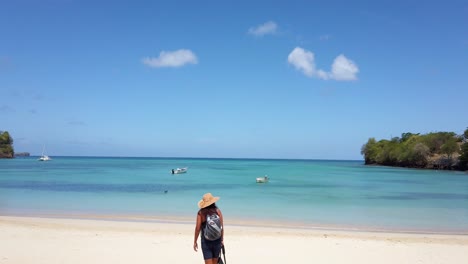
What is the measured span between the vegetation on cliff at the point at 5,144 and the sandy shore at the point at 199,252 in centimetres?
13267

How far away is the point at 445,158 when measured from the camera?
244ft

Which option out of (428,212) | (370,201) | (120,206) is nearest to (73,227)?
(120,206)

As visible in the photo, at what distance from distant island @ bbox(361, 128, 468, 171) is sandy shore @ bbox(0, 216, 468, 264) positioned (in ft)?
215

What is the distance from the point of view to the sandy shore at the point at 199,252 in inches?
328

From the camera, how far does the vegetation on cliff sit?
12836 cm

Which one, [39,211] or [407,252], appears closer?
[407,252]

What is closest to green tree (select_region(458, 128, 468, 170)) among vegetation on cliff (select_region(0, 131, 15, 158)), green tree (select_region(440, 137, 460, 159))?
green tree (select_region(440, 137, 460, 159))

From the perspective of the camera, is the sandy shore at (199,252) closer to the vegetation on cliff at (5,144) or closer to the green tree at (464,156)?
the green tree at (464,156)

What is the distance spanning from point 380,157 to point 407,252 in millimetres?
100125

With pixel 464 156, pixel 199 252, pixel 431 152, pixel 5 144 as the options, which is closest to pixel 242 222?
pixel 199 252

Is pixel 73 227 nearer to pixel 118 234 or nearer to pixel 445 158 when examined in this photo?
pixel 118 234

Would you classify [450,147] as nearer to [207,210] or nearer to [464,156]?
[464,156]

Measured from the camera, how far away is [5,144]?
130625mm

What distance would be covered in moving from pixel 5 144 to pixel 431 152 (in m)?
122
